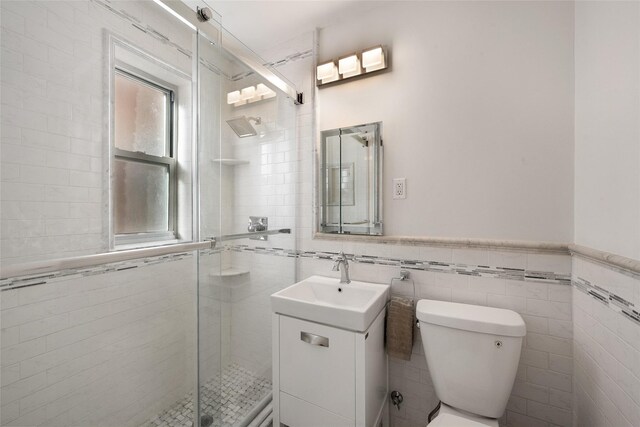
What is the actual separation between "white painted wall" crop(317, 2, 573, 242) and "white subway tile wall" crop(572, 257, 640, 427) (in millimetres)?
302

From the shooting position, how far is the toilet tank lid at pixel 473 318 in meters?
1.10

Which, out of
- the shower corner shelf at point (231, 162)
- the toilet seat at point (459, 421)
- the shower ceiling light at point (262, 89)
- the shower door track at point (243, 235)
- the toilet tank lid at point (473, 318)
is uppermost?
the shower ceiling light at point (262, 89)

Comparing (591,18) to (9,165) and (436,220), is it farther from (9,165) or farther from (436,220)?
(9,165)

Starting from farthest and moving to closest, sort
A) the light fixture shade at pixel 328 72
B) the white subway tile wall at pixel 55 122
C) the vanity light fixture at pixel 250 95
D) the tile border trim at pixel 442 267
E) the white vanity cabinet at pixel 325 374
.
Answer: the light fixture shade at pixel 328 72, the vanity light fixture at pixel 250 95, the tile border trim at pixel 442 267, the white vanity cabinet at pixel 325 374, the white subway tile wall at pixel 55 122

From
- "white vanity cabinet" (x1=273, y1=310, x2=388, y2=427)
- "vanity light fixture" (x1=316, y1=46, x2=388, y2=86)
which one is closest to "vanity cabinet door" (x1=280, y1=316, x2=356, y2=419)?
"white vanity cabinet" (x1=273, y1=310, x2=388, y2=427)

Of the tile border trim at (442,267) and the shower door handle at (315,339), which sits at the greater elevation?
the tile border trim at (442,267)

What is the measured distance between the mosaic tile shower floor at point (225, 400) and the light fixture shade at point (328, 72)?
185cm

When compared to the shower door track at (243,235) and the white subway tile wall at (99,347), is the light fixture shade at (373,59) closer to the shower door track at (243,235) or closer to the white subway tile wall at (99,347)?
the shower door track at (243,235)

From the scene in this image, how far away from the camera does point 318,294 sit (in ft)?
5.35

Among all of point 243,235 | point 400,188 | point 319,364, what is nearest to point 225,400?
point 319,364

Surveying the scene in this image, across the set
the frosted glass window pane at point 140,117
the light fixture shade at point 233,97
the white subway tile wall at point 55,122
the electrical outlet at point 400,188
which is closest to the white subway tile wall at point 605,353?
the electrical outlet at point 400,188

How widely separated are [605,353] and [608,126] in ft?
2.79

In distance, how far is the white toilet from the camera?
1.10 m

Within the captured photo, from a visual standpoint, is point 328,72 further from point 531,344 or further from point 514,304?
point 531,344
